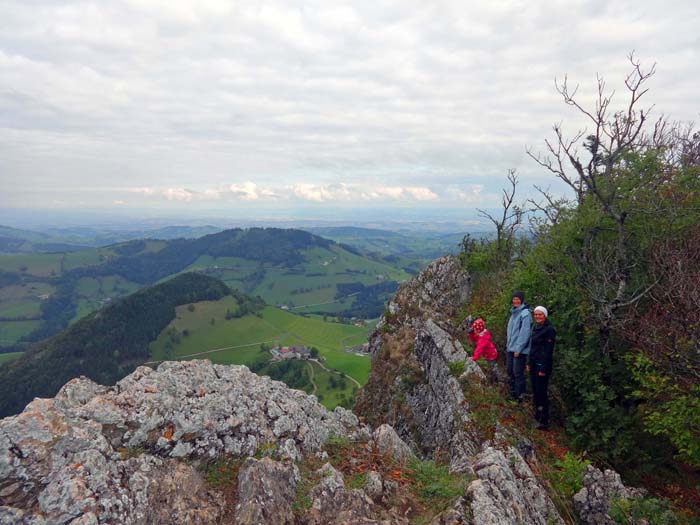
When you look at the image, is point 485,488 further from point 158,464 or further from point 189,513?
point 158,464

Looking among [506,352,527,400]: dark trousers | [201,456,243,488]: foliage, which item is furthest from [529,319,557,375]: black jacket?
[201,456,243,488]: foliage

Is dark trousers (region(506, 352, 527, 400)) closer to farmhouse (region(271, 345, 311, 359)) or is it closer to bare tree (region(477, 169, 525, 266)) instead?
bare tree (region(477, 169, 525, 266))

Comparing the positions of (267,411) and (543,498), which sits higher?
(267,411)

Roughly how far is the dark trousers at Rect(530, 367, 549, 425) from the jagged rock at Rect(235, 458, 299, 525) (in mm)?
7342

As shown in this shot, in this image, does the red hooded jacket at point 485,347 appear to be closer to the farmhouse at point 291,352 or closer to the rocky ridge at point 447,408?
the rocky ridge at point 447,408

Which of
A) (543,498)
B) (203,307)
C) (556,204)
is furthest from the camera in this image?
(203,307)

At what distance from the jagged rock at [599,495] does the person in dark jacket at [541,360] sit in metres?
2.46

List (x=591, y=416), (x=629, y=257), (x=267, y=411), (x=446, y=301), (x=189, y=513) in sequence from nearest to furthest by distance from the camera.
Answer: (x=189, y=513)
(x=267, y=411)
(x=591, y=416)
(x=629, y=257)
(x=446, y=301)

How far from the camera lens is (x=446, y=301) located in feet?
70.0

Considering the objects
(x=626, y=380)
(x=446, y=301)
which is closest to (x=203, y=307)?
(x=446, y=301)

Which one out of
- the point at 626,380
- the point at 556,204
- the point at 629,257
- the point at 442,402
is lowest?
the point at 442,402

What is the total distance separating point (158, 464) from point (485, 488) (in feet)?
20.8

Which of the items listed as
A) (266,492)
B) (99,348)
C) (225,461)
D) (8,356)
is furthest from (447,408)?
(8,356)

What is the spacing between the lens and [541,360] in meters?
10.4
